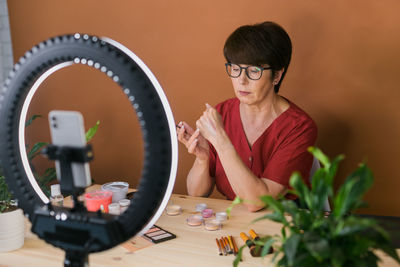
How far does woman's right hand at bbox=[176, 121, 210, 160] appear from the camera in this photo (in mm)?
1765

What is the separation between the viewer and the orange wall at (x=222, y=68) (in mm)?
2105

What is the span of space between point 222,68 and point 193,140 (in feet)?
2.77

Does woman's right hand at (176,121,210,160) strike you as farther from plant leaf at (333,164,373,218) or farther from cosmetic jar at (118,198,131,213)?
plant leaf at (333,164,373,218)

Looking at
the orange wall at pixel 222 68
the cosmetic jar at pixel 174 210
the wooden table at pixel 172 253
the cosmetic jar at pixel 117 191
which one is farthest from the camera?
the orange wall at pixel 222 68

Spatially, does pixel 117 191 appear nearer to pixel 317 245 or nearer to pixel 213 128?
pixel 213 128

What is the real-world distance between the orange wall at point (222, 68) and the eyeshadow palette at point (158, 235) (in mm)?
1293

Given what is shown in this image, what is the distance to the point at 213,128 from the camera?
1.70 m

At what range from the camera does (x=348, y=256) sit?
72cm

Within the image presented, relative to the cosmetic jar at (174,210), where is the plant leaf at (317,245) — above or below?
above

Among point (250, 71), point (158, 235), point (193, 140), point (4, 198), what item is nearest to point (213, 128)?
point (193, 140)

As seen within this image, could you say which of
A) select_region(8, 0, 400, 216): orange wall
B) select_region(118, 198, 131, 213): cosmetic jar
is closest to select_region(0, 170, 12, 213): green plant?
select_region(118, 198, 131, 213): cosmetic jar

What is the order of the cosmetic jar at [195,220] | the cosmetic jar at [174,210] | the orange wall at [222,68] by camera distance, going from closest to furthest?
the cosmetic jar at [195,220] → the cosmetic jar at [174,210] → the orange wall at [222,68]

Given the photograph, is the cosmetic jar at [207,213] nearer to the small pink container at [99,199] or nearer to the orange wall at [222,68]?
the small pink container at [99,199]

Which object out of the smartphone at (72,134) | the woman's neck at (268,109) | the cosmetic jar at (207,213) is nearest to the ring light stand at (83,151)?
the smartphone at (72,134)
